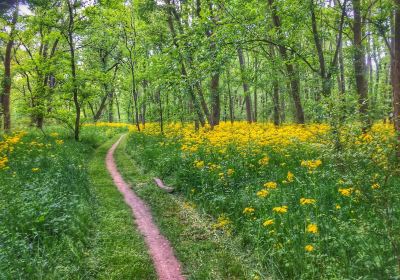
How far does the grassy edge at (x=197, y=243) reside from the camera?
5.85 m

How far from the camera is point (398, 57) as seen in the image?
30.2ft

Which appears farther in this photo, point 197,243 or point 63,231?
point 197,243

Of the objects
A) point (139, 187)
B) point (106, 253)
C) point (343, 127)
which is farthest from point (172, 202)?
point (343, 127)

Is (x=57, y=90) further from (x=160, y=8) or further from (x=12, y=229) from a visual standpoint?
(x=12, y=229)

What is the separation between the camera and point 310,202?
219 inches

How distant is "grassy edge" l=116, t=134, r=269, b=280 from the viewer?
5.85 metres

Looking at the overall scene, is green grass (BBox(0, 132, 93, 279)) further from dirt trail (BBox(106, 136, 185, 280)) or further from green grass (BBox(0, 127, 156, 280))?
dirt trail (BBox(106, 136, 185, 280))

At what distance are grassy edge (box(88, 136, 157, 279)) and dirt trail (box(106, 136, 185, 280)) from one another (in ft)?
0.51

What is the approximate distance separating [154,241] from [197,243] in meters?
1.07

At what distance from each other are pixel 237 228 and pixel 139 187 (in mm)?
5626

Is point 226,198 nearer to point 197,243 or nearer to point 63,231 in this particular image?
point 197,243

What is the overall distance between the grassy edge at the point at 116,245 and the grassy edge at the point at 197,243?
0.74m

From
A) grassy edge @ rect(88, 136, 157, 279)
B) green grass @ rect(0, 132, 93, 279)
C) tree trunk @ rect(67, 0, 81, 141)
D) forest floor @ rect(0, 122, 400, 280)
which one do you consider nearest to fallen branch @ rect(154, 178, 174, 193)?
forest floor @ rect(0, 122, 400, 280)

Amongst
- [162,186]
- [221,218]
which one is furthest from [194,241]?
[162,186]
